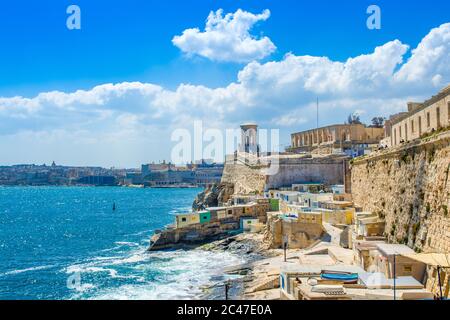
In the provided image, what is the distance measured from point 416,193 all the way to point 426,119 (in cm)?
497

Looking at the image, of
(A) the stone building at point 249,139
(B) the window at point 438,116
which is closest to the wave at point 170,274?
(B) the window at point 438,116

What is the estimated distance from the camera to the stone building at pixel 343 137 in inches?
1844

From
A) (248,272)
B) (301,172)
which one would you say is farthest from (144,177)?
(248,272)

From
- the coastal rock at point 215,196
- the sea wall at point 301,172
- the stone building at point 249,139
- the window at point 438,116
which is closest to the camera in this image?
the window at point 438,116

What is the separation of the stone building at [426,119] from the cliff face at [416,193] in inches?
56.7

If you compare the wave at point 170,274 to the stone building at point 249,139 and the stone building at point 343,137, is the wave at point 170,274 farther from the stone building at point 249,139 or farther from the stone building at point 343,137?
the stone building at point 249,139

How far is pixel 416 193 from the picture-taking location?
55.3 ft

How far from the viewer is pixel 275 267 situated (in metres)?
20.9

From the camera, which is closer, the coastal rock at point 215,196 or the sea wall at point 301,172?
the sea wall at point 301,172

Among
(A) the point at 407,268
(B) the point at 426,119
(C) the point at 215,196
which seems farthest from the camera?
(C) the point at 215,196

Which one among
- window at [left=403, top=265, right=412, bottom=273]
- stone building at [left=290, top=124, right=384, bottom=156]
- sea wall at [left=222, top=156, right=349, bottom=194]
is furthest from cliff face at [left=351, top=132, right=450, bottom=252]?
stone building at [left=290, top=124, right=384, bottom=156]

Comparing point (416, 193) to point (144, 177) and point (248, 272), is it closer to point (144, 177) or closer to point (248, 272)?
point (248, 272)

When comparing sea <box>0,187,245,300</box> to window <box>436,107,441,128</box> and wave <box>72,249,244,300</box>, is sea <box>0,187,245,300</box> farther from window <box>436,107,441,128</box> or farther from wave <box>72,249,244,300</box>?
window <box>436,107,441,128</box>
